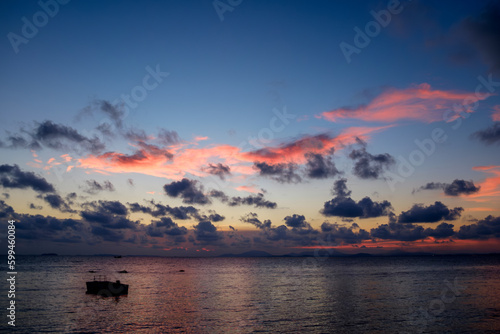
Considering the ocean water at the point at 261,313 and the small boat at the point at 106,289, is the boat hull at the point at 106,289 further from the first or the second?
the ocean water at the point at 261,313

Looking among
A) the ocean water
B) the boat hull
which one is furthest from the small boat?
the ocean water

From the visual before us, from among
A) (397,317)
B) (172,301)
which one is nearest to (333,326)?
(397,317)

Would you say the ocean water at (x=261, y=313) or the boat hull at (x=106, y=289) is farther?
the boat hull at (x=106, y=289)

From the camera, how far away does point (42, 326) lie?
4444cm

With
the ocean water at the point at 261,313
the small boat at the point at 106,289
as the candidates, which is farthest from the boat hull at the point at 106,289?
the ocean water at the point at 261,313

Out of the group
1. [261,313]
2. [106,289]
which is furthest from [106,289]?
[261,313]

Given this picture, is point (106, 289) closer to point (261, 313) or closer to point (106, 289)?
point (106, 289)

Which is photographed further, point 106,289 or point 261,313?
point 106,289

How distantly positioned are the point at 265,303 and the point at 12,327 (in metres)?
40.0

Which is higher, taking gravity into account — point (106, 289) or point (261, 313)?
point (106, 289)

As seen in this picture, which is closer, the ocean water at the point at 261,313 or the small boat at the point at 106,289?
the ocean water at the point at 261,313

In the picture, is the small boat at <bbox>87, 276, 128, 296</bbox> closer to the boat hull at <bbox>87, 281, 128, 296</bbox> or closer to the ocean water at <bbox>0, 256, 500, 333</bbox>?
the boat hull at <bbox>87, 281, 128, 296</bbox>

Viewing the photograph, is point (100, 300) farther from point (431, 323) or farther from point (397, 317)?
point (431, 323)

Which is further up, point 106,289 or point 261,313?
point 106,289
